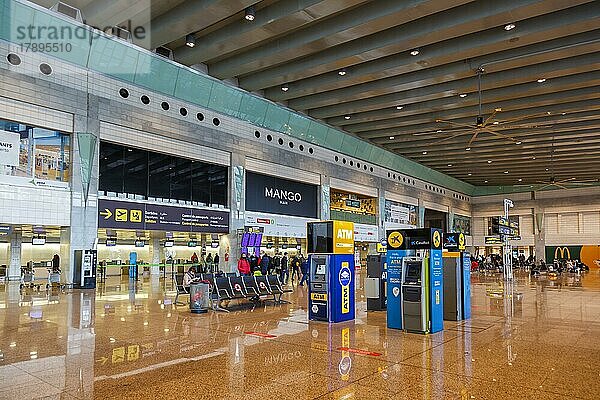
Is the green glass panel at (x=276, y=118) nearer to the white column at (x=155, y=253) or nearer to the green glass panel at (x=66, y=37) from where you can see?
the white column at (x=155, y=253)

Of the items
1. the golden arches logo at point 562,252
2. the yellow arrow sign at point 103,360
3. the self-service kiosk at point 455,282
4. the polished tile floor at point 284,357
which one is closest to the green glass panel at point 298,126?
the polished tile floor at point 284,357

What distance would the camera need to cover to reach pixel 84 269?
15984 millimetres

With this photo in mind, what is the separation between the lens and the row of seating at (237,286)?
10.8 m

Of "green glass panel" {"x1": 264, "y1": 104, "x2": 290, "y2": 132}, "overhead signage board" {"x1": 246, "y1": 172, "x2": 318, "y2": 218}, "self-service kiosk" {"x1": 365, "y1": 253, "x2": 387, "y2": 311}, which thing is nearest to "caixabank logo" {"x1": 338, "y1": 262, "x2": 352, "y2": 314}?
"self-service kiosk" {"x1": 365, "y1": 253, "x2": 387, "y2": 311}

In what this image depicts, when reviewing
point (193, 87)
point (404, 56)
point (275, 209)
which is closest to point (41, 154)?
point (193, 87)

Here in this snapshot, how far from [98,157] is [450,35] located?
39.5 ft

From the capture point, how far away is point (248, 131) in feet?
73.6

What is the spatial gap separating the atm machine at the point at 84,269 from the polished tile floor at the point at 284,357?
571 centimetres

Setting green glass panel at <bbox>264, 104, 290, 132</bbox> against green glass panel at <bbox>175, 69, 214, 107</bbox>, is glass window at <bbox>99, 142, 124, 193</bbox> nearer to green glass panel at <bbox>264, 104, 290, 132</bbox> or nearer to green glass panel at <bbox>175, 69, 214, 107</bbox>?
green glass panel at <bbox>175, 69, 214, 107</bbox>

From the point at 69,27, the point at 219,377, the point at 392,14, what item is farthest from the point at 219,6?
the point at 219,377

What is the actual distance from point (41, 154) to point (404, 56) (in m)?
12.2

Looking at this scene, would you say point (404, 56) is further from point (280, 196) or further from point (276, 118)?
point (280, 196)

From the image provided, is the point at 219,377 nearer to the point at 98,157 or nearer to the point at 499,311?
the point at 499,311

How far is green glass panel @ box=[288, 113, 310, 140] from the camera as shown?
24.1m
